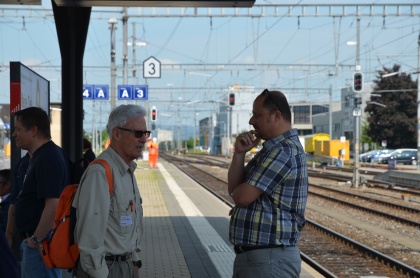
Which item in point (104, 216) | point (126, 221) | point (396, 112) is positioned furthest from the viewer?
point (396, 112)

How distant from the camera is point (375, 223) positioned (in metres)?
18.2

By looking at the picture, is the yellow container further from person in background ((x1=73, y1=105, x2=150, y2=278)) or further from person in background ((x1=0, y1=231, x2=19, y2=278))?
person in background ((x1=0, y1=231, x2=19, y2=278))

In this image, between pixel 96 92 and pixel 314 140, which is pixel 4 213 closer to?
pixel 96 92

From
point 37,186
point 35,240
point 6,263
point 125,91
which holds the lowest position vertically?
point 35,240

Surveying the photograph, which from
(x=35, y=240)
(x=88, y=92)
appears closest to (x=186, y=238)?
(x=35, y=240)

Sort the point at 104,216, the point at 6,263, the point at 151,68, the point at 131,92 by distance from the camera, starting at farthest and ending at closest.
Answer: the point at 151,68, the point at 131,92, the point at 104,216, the point at 6,263

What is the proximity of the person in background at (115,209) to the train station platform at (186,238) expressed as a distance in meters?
5.28

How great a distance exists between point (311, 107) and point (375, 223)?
3485 inches

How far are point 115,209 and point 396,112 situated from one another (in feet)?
227

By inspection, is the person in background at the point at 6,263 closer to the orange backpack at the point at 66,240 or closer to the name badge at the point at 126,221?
the orange backpack at the point at 66,240

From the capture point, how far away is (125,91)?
28641 millimetres

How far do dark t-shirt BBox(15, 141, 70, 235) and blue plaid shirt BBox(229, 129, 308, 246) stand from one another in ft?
4.17

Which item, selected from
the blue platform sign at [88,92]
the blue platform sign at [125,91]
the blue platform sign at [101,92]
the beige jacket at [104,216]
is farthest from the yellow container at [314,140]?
the beige jacket at [104,216]

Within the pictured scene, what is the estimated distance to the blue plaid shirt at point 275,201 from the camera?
4.21 metres
